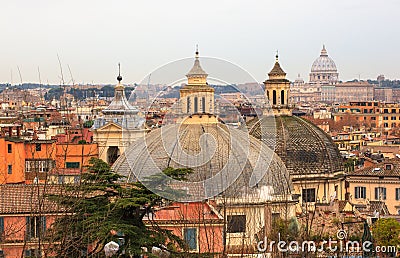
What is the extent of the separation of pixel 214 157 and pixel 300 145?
734cm

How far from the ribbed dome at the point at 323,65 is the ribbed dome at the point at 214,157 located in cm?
15523

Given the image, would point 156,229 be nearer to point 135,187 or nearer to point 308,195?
point 135,187

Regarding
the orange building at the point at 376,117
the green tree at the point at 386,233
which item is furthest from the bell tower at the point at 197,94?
the orange building at the point at 376,117

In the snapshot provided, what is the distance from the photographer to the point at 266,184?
20.3 metres

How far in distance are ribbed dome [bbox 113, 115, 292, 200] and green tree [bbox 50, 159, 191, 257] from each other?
4973mm

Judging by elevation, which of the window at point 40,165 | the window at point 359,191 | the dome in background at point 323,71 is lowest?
the window at point 359,191

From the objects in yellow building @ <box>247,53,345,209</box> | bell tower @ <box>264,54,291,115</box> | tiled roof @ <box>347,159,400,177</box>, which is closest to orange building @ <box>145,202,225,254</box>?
yellow building @ <box>247,53,345,209</box>

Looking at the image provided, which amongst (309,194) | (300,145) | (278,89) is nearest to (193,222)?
(309,194)

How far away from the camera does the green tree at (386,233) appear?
15.9m

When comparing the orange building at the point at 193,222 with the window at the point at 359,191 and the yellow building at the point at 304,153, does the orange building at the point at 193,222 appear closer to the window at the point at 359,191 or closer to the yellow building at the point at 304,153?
the yellow building at the point at 304,153

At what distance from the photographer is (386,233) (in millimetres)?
16328

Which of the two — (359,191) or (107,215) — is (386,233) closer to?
(107,215)

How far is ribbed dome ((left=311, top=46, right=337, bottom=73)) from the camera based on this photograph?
178m

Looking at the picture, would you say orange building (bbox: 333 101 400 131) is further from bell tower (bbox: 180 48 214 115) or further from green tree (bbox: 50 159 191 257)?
green tree (bbox: 50 159 191 257)
